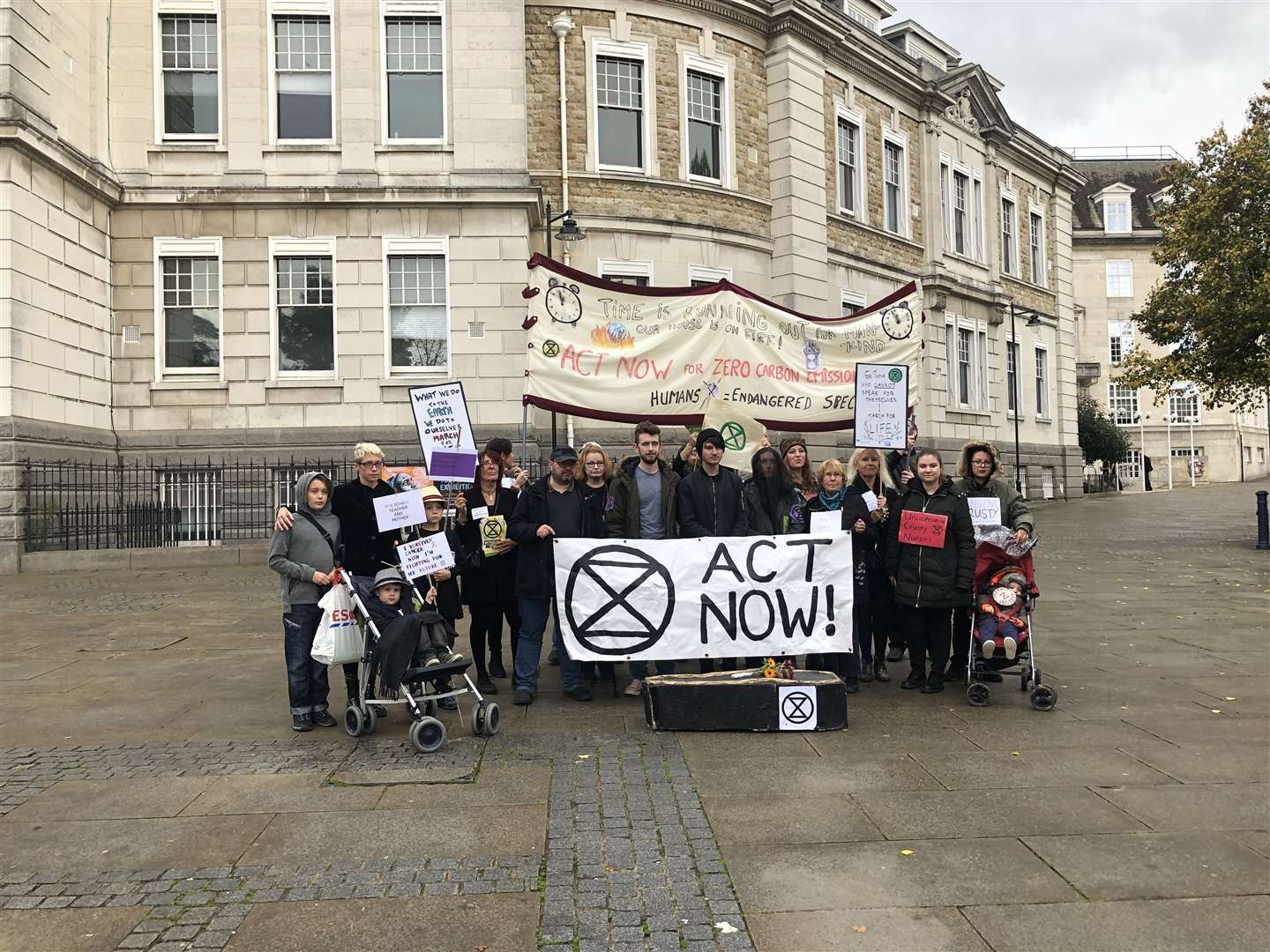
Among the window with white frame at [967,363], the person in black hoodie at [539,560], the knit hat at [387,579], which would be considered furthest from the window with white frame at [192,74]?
the window with white frame at [967,363]

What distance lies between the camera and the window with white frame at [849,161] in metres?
26.5

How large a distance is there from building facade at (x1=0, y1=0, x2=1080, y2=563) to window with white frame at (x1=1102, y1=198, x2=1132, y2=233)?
46.9 m

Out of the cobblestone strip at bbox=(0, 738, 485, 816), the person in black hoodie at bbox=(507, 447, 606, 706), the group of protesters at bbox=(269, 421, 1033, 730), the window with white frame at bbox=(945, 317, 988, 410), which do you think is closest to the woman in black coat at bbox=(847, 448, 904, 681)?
the group of protesters at bbox=(269, 421, 1033, 730)

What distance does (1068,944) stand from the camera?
3576 mm

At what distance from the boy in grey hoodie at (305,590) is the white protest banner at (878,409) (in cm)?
472

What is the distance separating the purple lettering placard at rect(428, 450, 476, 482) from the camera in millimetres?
8500

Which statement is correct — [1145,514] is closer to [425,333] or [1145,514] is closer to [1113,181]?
[425,333]

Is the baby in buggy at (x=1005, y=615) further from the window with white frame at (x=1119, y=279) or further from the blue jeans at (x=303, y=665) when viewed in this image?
the window with white frame at (x=1119, y=279)

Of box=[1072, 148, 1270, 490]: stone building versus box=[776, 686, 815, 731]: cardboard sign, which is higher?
box=[1072, 148, 1270, 490]: stone building

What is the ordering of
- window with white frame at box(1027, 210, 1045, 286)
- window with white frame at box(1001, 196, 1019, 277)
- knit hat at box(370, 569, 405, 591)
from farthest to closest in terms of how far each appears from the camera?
window with white frame at box(1027, 210, 1045, 286), window with white frame at box(1001, 196, 1019, 277), knit hat at box(370, 569, 405, 591)

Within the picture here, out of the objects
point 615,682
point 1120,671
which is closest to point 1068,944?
point 615,682

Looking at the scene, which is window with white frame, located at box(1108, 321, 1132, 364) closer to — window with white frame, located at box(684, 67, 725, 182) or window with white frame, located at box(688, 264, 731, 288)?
window with white frame, located at box(684, 67, 725, 182)

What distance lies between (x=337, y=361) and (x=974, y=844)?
16.8m

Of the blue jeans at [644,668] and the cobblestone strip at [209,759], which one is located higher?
the blue jeans at [644,668]
